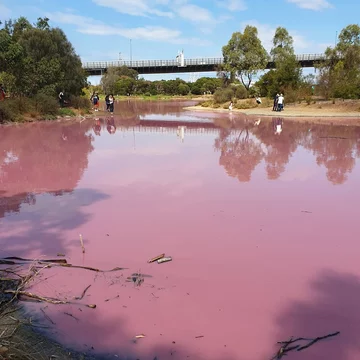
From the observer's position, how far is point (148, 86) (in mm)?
90812

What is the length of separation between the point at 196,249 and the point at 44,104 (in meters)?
23.2

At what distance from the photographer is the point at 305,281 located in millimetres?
4105

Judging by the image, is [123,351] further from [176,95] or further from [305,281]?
[176,95]

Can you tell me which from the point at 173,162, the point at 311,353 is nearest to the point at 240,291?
the point at 311,353

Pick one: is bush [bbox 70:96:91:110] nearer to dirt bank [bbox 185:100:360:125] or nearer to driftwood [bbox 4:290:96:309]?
dirt bank [bbox 185:100:360:125]

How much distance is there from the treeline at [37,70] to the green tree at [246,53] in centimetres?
2174

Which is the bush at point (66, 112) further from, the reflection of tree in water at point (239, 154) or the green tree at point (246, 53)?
the green tree at point (246, 53)

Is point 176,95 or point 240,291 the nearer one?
point 240,291

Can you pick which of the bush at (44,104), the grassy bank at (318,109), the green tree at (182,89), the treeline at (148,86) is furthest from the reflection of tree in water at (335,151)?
the green tree at (182,89)

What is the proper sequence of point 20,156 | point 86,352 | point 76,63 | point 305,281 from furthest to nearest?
point 76,63
point 20,156
point 305,281
point 86,352

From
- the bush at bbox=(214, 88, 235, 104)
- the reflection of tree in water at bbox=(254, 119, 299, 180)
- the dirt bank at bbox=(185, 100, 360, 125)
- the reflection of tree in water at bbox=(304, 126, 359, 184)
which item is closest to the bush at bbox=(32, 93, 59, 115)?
the reflection of tree in water at bbox=(254, 119, 299, 180)

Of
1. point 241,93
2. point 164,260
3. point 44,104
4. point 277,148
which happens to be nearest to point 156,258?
point 164,260

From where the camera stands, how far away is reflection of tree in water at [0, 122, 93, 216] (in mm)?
7785

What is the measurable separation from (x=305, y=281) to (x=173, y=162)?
270 inches
